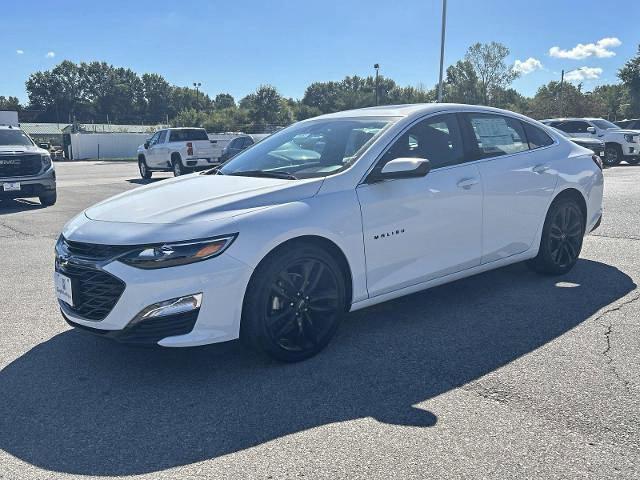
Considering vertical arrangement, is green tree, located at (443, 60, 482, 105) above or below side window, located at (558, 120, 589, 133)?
above

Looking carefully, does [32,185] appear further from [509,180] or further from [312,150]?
[509,180]

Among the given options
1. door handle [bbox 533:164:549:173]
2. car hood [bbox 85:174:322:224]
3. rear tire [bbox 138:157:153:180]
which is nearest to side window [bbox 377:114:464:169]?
car hood [bbox 85:174:322:224]

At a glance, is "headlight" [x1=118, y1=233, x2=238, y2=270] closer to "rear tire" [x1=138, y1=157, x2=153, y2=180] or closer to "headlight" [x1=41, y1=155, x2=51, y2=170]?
"headlight" [x1=41, y1=155, x2=51, y2=170]

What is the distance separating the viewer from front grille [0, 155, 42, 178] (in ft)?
38.8

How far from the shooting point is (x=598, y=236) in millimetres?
7781

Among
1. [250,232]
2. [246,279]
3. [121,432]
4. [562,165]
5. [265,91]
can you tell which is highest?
[265,91]

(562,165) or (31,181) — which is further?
(31,181)

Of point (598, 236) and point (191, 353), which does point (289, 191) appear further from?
point (598, 236)

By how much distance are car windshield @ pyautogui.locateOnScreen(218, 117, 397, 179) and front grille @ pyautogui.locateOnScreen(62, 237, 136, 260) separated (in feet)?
4.18

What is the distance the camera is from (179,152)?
20.1 m

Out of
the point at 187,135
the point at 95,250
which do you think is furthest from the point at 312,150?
the point at 187,135

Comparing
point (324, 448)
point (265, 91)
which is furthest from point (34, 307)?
point (265, 91)

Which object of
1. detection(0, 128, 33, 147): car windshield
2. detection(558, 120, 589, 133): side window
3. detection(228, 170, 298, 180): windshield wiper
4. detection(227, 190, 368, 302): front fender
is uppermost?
detection(558, 120, 589, 133): side window

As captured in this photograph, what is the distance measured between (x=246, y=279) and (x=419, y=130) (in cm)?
193
